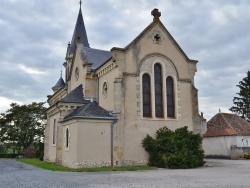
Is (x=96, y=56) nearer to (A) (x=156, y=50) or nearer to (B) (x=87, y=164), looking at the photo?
(A) (x=156, y=50)

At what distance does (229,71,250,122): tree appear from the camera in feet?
194

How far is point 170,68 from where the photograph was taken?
26.3 m

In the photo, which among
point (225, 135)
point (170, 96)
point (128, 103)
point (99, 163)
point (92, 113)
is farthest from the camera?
point (225, 135)

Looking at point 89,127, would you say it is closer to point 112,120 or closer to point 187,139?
point 112,120

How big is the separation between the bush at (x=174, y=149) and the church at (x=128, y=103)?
0.79 meters

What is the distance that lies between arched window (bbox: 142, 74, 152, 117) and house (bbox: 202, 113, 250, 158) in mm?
16292

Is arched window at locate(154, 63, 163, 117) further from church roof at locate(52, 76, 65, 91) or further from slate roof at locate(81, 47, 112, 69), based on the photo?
church roof at locate(52, 76, 65, 91)

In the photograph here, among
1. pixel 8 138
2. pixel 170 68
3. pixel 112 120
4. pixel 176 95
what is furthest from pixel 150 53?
pixel 8 138

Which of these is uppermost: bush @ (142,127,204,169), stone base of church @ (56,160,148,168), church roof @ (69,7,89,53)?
church roof @ (69,7,89,53)

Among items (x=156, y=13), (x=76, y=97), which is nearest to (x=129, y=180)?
(x=76, y=97)

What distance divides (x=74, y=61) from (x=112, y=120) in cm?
1240

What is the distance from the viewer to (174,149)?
22.2 m

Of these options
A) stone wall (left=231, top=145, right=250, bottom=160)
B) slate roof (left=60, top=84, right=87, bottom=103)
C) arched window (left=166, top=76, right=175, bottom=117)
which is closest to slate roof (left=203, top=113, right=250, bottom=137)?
stone wall (left=231, top=145, right=250, bottom=160)

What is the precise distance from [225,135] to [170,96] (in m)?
15.3
